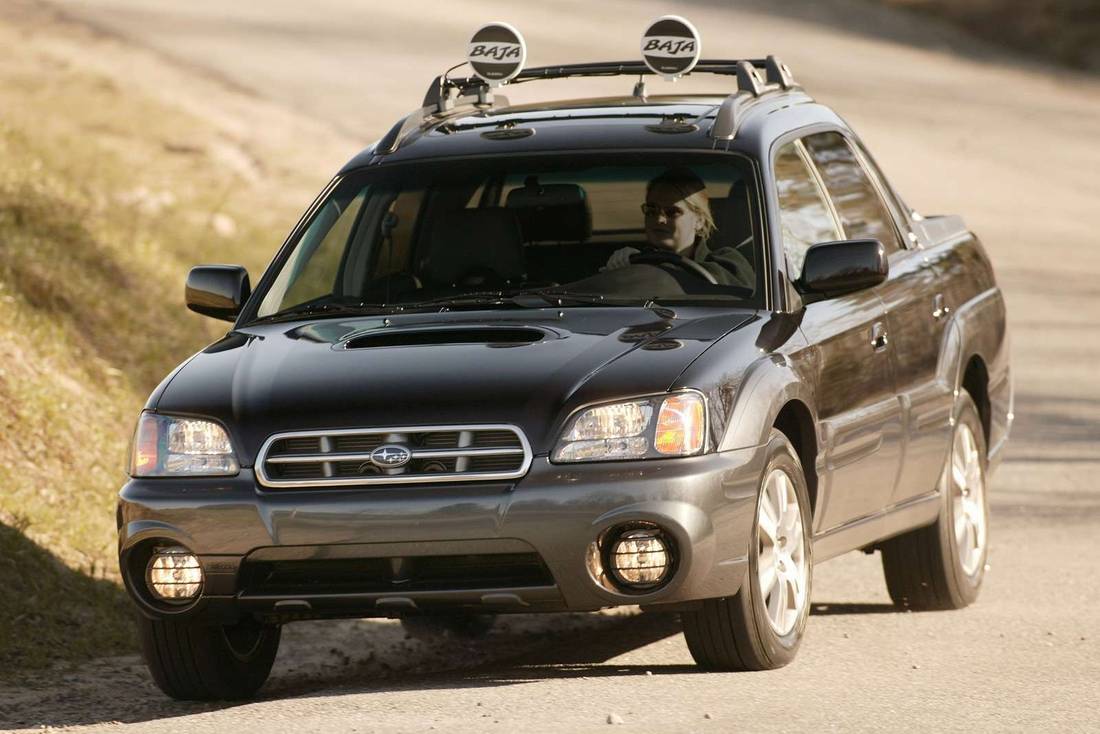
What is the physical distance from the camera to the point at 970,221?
907 inches

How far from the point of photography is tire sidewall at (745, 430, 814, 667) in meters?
6.70

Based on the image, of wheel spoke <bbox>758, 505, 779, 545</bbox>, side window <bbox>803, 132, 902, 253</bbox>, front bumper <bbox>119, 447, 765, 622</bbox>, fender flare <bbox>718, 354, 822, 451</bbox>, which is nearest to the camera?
front bumper <bbox>119, 447, 765, 622</bbox>

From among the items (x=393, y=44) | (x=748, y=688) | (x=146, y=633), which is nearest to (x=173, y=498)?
(x=146, y=633)

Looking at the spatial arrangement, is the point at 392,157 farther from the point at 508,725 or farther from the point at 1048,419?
the point at 1048,419

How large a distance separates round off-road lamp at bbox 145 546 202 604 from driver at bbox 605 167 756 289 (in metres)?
1.82

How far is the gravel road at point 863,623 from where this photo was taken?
6.52m

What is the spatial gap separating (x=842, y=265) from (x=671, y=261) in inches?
22.6

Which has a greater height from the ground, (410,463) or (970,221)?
(410,463)

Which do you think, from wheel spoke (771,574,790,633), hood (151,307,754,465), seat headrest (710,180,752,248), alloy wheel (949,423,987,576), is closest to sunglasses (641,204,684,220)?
seat headrest (710,180,752,248)

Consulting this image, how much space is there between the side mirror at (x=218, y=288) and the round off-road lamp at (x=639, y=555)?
207 centimetres

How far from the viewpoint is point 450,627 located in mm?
9008

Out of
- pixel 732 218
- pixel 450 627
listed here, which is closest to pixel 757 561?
pixel 732 218

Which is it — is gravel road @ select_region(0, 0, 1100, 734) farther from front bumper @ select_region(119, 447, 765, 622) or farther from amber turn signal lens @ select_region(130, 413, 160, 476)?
amber turn signal lens @ select_region(130, 413, 160, 476)

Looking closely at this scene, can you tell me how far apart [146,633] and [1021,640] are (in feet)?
10.1
